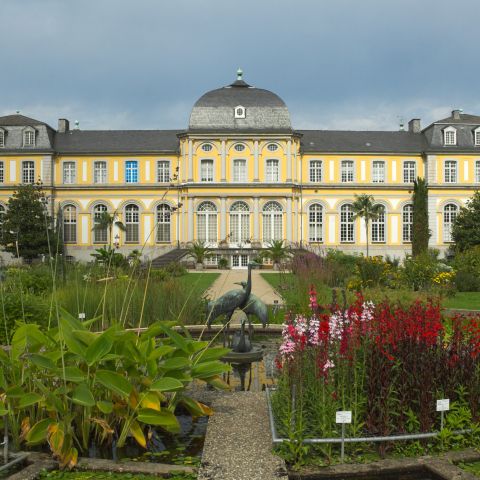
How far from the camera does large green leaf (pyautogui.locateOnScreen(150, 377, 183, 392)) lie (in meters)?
3.72

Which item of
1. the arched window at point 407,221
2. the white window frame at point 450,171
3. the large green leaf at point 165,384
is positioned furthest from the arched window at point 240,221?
the large green leaf at point 165,384

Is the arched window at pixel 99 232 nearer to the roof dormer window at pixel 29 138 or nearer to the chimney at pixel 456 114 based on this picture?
the roof dormer window at pixel 29 138

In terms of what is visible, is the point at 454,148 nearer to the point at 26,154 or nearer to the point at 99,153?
the point at 99,153

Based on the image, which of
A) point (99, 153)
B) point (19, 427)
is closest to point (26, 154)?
point (99, 153)

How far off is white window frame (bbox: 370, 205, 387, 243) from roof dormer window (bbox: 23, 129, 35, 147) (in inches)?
886

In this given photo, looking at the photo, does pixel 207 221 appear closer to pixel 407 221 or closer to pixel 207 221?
pixel 207 221

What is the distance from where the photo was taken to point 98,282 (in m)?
9.97

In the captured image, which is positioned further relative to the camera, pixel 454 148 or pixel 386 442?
pixel 454 148

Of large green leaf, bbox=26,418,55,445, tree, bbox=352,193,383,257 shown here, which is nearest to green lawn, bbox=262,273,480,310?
large green leaf, bbox=26,418,55,445

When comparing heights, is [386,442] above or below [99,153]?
below

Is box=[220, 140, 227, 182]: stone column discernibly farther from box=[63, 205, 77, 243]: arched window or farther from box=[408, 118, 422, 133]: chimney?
box=[408, 118, 422, 133]: chimney

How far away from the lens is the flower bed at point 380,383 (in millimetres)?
3896

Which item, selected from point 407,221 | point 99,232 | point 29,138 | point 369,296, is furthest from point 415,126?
point 369,296

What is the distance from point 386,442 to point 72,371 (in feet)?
7.08
